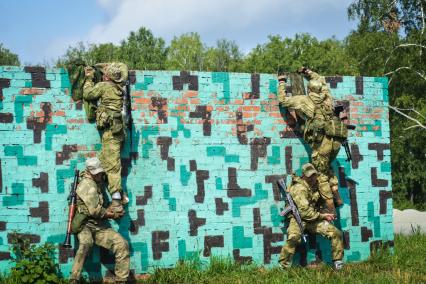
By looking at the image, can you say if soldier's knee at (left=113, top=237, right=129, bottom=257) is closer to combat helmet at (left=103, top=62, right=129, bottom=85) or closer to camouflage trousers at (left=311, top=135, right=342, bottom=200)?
combat helmet at (left=103, top=62, right=129, bottom=85)

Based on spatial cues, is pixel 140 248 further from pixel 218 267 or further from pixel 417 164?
pixel 417 164

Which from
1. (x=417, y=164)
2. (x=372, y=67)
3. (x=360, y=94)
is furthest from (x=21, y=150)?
(x=417, y=164)

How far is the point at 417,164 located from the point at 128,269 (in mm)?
18525

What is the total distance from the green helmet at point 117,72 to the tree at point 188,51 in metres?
45.5

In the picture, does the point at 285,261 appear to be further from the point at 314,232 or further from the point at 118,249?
the point at 118,249

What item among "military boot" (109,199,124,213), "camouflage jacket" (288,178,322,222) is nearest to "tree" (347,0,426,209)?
"camouflage jacket" (288,178,322,222)

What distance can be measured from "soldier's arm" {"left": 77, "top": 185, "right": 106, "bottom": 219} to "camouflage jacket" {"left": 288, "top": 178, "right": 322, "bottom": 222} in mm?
2752

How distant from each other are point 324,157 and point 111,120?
10.2ft

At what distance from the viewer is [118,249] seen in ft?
21.9

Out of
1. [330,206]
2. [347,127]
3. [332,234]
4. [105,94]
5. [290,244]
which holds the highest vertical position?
[105,94]

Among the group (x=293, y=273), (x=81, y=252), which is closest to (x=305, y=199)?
(x=293, y=273)

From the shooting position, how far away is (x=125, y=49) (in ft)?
147

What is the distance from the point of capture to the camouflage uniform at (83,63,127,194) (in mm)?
6938

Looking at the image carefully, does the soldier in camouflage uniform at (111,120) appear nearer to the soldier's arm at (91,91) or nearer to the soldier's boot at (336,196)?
the soldier's arm at (91,91)
